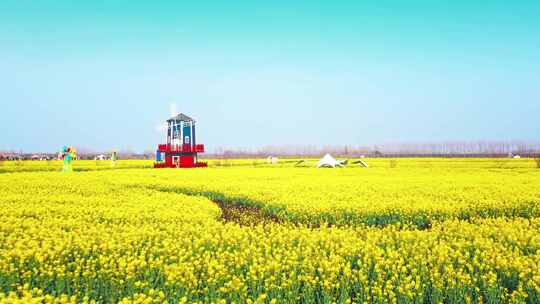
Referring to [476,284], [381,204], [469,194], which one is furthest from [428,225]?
[476,284]

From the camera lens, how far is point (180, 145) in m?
50.6

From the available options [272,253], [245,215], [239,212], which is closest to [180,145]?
[239,212]

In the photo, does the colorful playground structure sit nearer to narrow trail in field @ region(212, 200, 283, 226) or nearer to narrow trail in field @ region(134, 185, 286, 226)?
narrow trail in field @ region(134, 185, 286, 226)

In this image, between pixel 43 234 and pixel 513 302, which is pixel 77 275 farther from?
pixel 513 302

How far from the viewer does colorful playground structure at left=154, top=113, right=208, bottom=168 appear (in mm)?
50438

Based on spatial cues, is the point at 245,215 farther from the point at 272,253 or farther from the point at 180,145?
the point at 180,145

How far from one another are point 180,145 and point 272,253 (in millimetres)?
42788

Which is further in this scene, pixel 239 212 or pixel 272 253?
pixel 239 212

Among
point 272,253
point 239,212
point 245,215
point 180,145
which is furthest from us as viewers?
point 180,145

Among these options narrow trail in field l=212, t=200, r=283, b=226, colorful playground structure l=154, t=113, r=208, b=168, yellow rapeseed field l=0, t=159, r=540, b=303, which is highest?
colorful playground structure l=154, t=113, r=208, b=168

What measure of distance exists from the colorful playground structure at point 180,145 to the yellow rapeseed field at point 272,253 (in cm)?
3165

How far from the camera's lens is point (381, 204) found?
15.7 meters

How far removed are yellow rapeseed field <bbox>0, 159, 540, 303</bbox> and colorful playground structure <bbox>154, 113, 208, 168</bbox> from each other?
104ft

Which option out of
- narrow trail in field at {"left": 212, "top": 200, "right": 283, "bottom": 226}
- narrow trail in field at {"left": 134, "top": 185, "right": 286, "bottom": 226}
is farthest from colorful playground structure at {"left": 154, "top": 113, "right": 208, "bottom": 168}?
narrow trail in field at {"left": 212, "top": 200, "right": 283, "bottom": 226}
